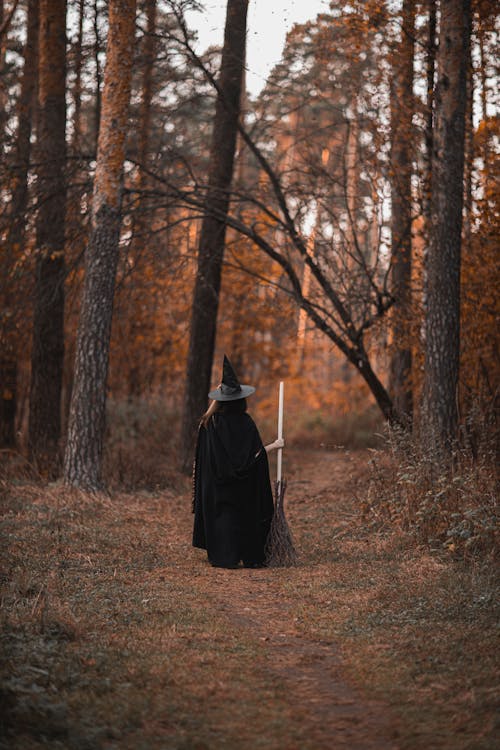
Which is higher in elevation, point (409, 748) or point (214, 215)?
point (214, 215)

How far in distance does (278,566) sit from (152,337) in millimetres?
11660

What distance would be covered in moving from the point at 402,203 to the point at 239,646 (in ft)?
30.0

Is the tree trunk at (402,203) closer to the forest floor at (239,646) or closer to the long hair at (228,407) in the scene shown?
the long hair at (228,407)

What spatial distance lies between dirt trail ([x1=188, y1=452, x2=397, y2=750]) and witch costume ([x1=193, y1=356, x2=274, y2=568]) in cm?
32

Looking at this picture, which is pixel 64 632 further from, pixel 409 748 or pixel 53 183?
pixel 53 183

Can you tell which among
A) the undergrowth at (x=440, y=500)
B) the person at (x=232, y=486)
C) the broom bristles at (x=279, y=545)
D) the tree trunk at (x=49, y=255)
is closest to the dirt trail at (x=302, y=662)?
the broom bristles at (x=279, y=545)

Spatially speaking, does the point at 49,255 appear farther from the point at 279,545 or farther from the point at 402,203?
the point at 279,545

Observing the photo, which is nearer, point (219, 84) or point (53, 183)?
point (53, 183)

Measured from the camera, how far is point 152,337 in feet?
63.3

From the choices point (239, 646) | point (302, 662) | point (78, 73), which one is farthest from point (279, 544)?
point (78, 73)

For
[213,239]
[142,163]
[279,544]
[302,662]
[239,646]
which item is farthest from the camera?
[213,239]

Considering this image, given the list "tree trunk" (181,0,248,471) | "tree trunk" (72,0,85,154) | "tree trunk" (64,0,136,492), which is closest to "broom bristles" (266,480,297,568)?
"tree trunk" (64,0,136,492)

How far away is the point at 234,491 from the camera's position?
27.4 feet

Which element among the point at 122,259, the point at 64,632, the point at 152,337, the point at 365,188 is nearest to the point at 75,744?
the point at 64,632
